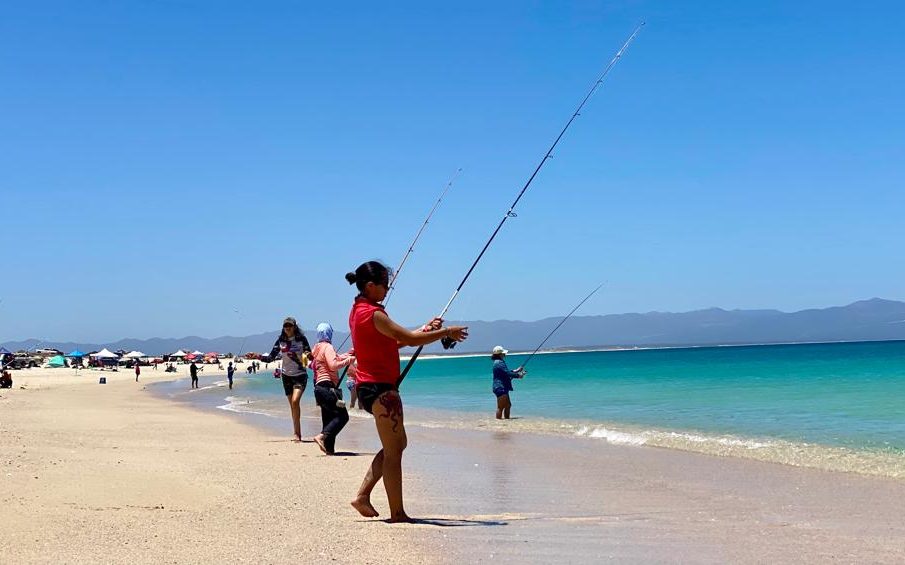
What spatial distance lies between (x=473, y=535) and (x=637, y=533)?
109 cm

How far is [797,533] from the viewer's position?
555 cm

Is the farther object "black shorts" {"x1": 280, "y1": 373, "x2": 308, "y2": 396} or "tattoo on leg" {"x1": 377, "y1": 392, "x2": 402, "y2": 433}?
"black shorts" {"x1": 280, "y1": 373, "x2": 308, "y2": 396}

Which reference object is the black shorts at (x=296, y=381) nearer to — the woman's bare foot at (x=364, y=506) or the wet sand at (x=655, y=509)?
the wet sand at (x=655, y=509)

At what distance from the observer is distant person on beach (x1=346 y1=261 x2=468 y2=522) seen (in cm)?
526

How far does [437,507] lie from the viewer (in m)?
6.38

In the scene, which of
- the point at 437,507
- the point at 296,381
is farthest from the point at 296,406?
the point at 437,507

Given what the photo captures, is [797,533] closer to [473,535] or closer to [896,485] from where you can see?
[473,535]

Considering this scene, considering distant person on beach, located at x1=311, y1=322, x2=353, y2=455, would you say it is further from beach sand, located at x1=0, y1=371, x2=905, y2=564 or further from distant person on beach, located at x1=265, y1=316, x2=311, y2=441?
distant person on beach, located at x1=265, y1=316, x2=311, y2=441

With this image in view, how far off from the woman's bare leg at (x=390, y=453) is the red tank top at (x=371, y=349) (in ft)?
0.43

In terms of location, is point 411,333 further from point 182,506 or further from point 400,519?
point 182,506

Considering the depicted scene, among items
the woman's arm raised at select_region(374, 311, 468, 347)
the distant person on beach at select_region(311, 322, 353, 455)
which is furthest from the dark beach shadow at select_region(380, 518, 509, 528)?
the distant person on beach at select_region(311, 322, 353, 455)

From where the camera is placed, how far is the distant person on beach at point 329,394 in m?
10.0

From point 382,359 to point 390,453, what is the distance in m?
0.61

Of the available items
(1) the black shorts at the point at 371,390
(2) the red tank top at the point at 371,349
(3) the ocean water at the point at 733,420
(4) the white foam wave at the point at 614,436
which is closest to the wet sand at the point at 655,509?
(1) the black shorts at the point at 371,390
